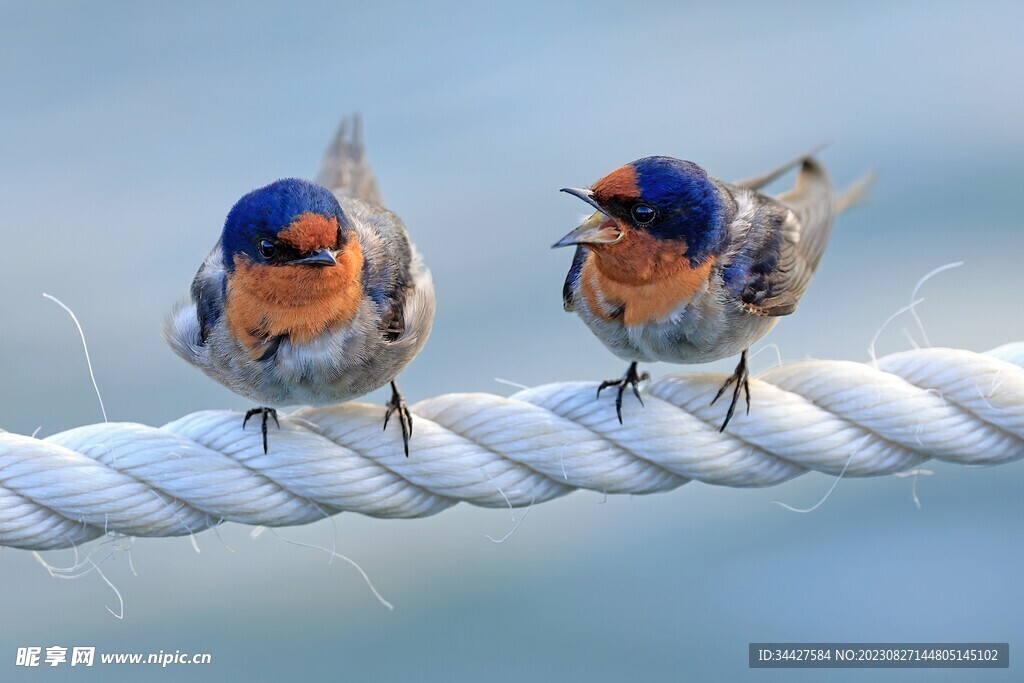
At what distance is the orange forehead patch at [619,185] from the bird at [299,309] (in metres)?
0.51

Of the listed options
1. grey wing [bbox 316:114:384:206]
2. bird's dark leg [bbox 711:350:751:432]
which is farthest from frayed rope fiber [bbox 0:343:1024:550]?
grey wing [bbox 316:114:384:206]

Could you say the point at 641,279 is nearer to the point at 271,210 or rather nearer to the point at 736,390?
the point at 736,390

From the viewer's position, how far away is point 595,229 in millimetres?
2713

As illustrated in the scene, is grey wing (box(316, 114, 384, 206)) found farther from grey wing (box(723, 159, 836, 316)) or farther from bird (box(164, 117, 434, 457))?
grey wing (box(723, 159, 836, 316))

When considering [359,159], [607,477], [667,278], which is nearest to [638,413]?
[607,477]

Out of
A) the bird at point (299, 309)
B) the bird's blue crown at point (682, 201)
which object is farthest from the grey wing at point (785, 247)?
the bird at point (299, 309)

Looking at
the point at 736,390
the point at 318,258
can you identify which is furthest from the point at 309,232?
the point at 736,390

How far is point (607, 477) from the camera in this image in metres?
2.57

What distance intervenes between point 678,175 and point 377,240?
0.73 m

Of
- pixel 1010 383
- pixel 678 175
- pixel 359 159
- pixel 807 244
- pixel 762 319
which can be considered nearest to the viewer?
pixel 1010 383

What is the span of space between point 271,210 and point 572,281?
779mm

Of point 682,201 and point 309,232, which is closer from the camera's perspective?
point 309,232

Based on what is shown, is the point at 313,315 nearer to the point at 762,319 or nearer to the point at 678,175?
the point at 678,175

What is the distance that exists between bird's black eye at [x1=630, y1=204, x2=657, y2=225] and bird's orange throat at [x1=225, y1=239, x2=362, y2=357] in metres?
0.64
